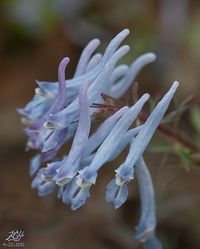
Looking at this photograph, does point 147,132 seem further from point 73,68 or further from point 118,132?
point 73,68

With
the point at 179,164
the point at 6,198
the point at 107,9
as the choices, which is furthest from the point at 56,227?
the point at 107,9

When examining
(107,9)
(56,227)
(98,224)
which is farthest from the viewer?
(107,9)

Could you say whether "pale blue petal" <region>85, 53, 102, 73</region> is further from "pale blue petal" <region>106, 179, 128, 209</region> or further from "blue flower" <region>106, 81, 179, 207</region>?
"pale blue petal" <region>106, 179, 128, 209</region>

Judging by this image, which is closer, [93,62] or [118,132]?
[118,132]

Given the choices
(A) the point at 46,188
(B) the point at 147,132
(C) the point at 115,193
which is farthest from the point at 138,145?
(A) the point at 46,188

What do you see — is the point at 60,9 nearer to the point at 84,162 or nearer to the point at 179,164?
the point at 179,164
